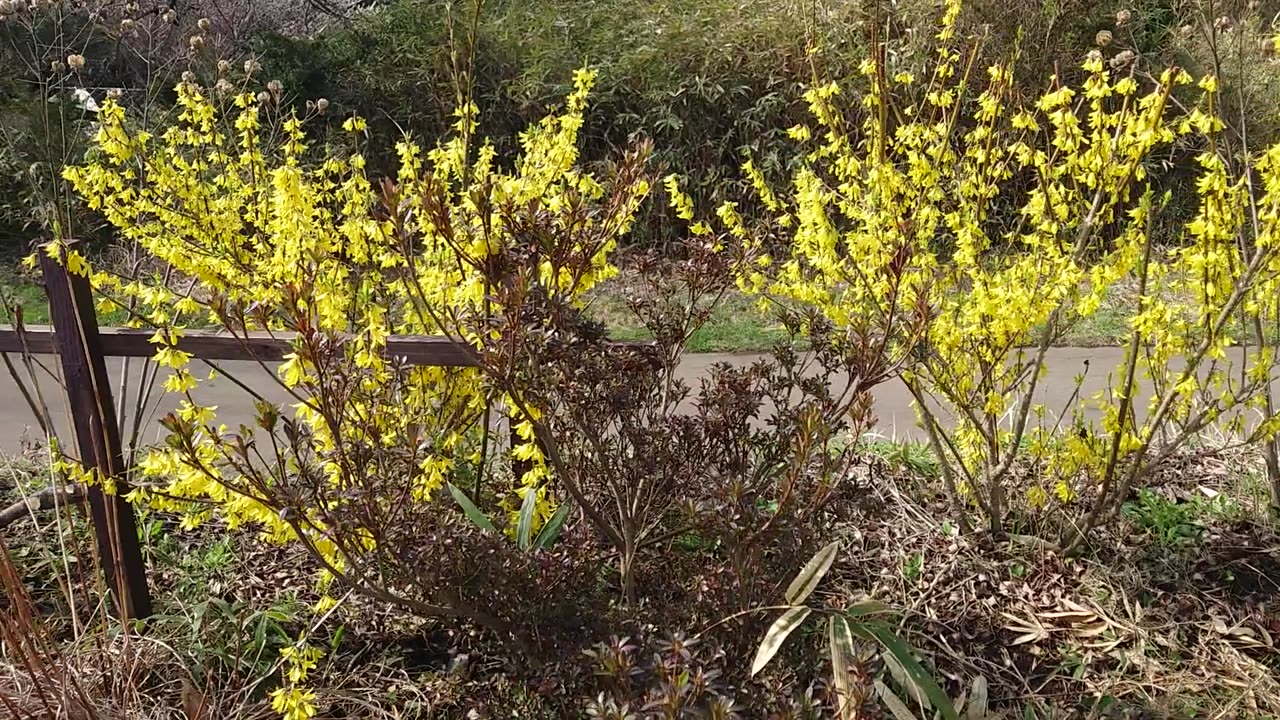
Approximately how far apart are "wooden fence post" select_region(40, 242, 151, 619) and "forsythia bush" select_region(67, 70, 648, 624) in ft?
0.45

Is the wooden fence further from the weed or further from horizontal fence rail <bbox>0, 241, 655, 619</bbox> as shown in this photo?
the weed

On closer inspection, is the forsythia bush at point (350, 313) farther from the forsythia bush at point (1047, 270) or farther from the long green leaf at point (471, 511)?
the forsythia bush at point (1047, 270)

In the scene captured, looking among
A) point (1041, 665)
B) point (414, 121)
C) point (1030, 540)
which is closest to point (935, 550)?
point (1030, 540)

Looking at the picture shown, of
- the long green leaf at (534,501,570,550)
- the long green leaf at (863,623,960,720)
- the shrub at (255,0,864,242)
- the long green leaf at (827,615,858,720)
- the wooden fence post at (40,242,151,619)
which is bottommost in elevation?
the long green leaf at (863,623,960,720)

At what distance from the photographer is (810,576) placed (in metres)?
2.09

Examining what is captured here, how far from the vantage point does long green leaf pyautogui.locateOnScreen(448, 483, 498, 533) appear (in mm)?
2623

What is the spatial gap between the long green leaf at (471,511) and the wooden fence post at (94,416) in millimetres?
835

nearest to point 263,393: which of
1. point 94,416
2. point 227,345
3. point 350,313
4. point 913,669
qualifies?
point 350,313

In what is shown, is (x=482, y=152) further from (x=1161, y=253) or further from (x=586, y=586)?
(x=1161, y=253)

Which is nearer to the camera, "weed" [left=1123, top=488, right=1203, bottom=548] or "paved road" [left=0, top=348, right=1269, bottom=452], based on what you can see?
"weed" [left=1123, top=488, right=1203, bottom=548]

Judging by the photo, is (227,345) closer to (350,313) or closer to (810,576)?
(350,313)

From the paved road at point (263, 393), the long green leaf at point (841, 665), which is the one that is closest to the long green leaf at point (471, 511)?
the long green leaf at point (841, 665)

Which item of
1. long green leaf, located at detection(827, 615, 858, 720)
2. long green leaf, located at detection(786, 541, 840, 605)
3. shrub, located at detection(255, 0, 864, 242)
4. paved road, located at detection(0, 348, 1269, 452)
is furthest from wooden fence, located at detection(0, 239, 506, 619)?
shrub, located at detection(255, 0, 864, 242)

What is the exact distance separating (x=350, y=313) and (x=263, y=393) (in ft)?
7.15
